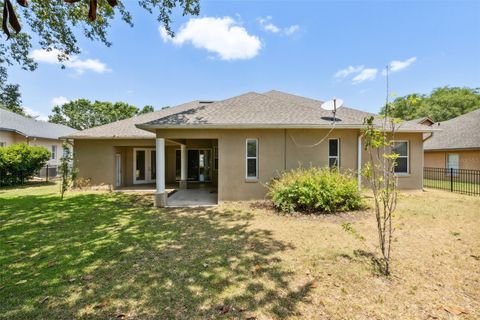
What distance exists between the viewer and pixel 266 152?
9.87 metres

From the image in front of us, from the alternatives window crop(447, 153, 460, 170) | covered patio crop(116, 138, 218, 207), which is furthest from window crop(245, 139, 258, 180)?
window crop(447, 153, 460, 170)

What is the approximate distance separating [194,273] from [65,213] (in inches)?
273

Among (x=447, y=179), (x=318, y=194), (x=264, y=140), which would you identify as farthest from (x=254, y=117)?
(x=447, y=179)

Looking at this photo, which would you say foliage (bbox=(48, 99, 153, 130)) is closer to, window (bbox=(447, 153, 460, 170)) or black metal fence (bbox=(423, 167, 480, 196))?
black metal fence (bbox=(423, 167, 480, 196))

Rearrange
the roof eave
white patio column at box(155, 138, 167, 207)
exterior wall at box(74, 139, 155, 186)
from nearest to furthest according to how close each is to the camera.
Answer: the roof eave
white patio column at box(155, 138, 167, 207)
exterior wall at box(74, 139, 155, 186)

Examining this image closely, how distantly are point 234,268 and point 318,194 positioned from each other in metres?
4.67

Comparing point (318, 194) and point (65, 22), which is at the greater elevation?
point (65, 22)

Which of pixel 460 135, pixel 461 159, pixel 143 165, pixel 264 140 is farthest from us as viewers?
pixel 460 135

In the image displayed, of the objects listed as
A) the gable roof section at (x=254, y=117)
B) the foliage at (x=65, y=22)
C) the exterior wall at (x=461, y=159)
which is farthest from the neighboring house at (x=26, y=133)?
→ the exterior wall at (x=461, y=159)

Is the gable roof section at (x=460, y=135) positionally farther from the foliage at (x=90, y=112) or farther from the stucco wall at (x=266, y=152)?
the foliage at (x=90, y=112)

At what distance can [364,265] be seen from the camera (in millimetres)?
4266

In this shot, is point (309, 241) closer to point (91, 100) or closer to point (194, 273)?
point (194, 273)

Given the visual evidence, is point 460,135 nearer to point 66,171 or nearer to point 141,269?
point 141,269

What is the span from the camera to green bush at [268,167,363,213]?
793cm
